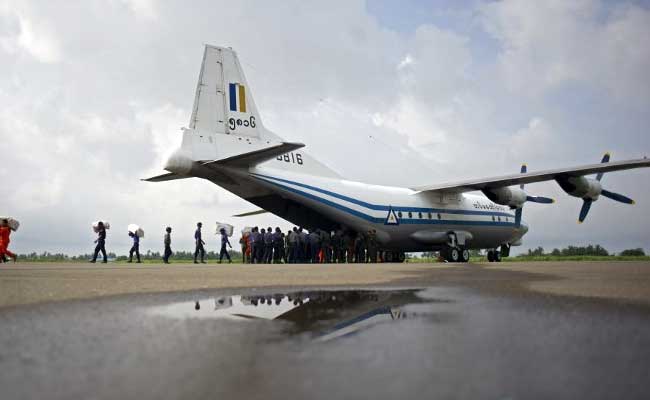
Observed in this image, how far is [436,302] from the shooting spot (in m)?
4.36

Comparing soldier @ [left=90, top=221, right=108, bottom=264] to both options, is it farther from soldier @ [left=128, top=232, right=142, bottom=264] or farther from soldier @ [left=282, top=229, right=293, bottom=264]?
soldier @ [left=282, top=229, right=293, bottom=264]

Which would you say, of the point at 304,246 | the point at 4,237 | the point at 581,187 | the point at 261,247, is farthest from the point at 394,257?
the point at 4,237

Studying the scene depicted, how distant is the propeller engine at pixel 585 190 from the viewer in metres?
19.4

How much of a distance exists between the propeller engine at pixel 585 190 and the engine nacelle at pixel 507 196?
2.19 meters

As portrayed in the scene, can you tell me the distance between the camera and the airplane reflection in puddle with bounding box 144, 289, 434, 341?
309cm

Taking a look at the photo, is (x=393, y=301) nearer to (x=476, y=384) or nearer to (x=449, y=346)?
(x=449, y=346)

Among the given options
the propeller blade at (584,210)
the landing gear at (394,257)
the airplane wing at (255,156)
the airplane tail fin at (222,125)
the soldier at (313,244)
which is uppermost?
the airplane tail fin at (222,125)

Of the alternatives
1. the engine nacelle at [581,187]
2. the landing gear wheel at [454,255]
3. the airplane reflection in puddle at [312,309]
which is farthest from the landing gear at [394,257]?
the airplane reflection in puddle at [312,309]

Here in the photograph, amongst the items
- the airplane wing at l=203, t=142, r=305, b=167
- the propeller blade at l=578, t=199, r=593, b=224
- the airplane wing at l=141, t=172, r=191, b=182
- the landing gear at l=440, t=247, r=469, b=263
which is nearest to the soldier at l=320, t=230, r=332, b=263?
the landing gear at l=440, t=247, r=469, b=263

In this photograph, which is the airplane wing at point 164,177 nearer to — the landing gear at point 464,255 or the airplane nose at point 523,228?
the landing gear at point 464,255

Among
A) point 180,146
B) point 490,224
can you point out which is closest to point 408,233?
point 490,224

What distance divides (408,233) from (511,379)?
19.9 metres

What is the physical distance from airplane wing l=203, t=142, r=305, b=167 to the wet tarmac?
1054cm

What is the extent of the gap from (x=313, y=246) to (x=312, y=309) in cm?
1730
